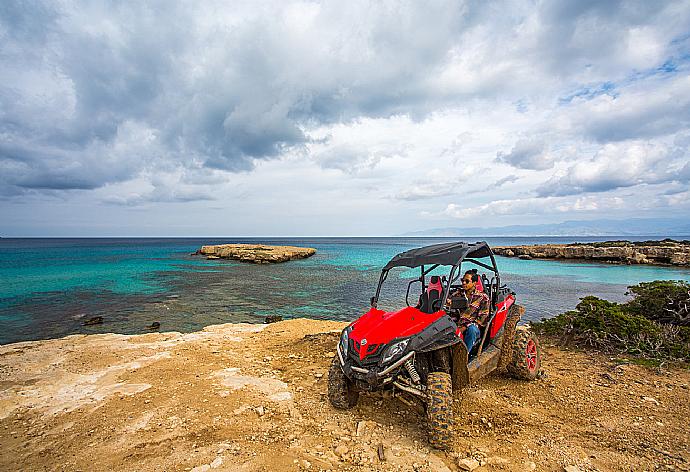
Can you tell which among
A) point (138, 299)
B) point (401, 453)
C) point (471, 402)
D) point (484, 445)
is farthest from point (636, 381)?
point (138, 299)

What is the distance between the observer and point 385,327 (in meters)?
4.50

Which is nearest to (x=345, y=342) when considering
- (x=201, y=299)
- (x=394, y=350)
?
(x=394, y=350)

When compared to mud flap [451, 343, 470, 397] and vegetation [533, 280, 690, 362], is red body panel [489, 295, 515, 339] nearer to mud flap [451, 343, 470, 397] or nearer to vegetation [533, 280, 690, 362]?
mud flap [451, 343, 470, 397]

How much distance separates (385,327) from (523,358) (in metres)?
3.03

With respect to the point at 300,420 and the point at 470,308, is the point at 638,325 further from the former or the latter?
the point at 300,420

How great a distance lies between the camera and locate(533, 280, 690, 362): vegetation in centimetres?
725

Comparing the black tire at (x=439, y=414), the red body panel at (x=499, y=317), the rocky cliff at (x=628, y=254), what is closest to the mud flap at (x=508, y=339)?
the red body panel at (x=499, y=317)

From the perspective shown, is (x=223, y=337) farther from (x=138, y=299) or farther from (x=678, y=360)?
(x=138, y=299)

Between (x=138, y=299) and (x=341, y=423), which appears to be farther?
(x=138, y=299)

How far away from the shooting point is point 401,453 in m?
4.05

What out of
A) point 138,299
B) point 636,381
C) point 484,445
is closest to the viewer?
point 484,445

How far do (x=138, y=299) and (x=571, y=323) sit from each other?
21.0m

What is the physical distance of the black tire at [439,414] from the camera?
4.05 metres

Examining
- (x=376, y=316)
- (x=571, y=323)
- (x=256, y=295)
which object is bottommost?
(x=256, y=295)
